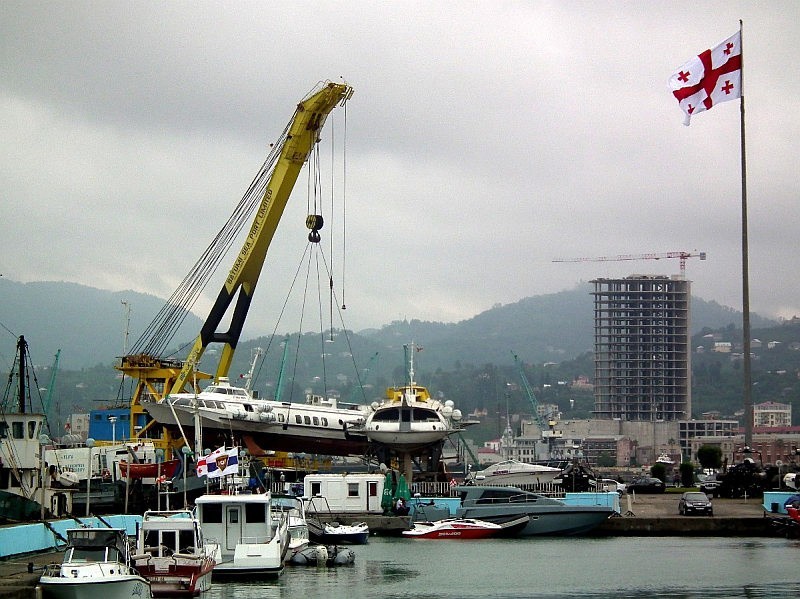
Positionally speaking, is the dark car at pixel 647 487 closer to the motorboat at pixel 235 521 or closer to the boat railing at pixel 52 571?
the motorboat at pixel 235 521

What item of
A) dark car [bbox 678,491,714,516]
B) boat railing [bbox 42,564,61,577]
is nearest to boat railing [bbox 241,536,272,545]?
boat railing [bbox 42,564,61,577]

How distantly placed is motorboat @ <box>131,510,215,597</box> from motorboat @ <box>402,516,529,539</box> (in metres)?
23.1

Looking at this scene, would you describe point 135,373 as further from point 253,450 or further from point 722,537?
point 722,537

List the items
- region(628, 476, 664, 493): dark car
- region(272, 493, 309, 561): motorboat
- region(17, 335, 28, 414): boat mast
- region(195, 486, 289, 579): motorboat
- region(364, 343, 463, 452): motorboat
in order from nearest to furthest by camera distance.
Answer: region(195, 486, 289, 579): motorboat < region(272, 493, 309, 561): motorboat < region(17, 335, 28, 414): boat mast < region(364, 343, 463, 452): motorboat < region(628, 476, 664, 493): dark car

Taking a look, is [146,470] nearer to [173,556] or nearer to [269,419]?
[269,419]

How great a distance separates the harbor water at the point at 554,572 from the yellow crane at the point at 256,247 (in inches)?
1091

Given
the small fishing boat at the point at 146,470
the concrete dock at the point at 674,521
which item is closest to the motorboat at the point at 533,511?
the concrete dock at the point at 674,521

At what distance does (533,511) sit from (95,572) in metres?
33.8

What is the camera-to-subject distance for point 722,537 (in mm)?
58875

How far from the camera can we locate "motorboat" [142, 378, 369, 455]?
8375cm

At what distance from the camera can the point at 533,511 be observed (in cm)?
6300

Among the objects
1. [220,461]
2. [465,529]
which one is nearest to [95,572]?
[220,461]

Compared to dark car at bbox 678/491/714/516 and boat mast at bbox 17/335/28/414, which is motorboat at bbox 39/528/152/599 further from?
dark car at bbox 678/491/714/516

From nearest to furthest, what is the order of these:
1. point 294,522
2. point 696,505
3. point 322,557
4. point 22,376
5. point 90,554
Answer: point 90,554
point 322,557
point 294,522
point 22,376
point 696,505
